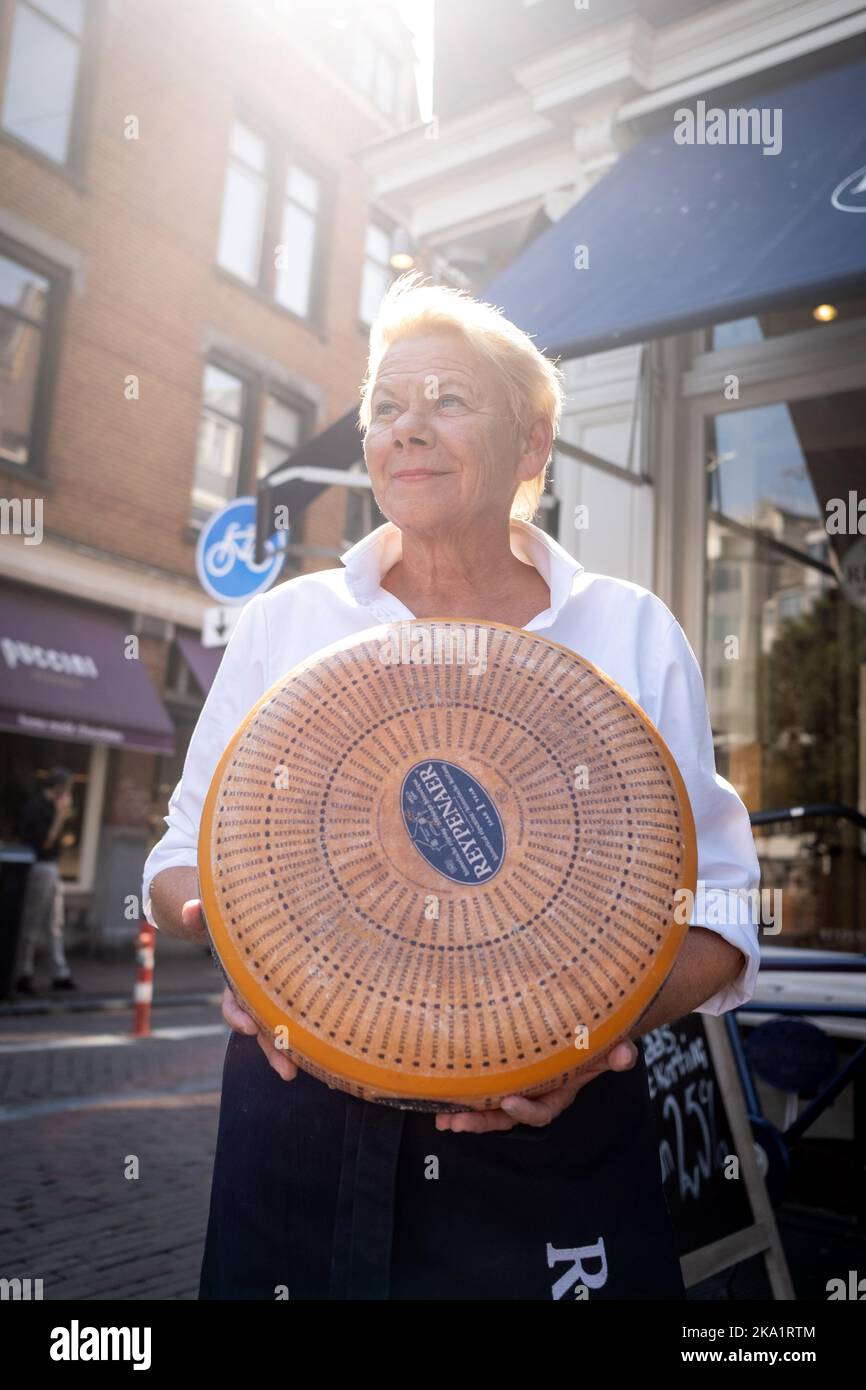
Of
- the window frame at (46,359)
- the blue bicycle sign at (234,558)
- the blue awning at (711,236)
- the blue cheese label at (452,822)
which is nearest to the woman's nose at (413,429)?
the blue cheese label at (452,822)

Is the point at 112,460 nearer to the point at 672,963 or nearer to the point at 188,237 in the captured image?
the point at 188,237

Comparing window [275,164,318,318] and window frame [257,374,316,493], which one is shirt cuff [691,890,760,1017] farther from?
window [275,164,318,318]

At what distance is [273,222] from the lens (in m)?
15.5

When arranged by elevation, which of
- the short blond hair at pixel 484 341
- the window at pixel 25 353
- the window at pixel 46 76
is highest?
the window at pixel 46 76

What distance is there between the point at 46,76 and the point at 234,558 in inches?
294

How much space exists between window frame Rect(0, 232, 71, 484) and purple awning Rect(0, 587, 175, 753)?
1.50m

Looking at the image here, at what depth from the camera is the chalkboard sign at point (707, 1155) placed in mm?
2311

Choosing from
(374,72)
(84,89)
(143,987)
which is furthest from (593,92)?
(374,72)

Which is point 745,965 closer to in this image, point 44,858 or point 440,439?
point 440,439

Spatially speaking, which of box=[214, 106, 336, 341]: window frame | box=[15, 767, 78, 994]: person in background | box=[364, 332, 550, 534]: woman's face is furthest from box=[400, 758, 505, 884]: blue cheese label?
box=[214, 106, 336, 341]: window frame

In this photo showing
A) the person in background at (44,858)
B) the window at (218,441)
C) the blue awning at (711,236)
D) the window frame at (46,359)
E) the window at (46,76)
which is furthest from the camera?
the window at (218,441)

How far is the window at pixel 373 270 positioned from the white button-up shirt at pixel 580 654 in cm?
1654

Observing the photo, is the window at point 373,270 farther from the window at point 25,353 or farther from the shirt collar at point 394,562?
Result: the shirt collar at point 394,562

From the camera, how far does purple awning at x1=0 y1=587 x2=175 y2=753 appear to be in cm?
1108
